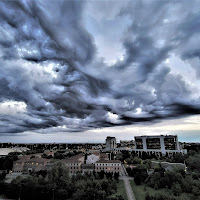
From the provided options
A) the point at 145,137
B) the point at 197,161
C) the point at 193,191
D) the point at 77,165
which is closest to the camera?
the point at 193,191

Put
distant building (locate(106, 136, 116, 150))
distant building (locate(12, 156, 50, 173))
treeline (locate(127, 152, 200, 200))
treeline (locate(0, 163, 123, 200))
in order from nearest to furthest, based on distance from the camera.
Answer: treeline (locate(127, 152, 200, 200))
treeline (locate(0, 163, 123, 200))
distant building (locate(12, 156, 50, 173))
distant building (locate(106, 136, 116, 150))

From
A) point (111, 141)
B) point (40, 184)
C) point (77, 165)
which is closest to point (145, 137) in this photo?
point (111, 141)

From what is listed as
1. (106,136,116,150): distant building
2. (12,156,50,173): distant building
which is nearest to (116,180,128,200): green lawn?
(12,156,50,173): distant building

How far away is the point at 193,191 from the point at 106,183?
28.2 m

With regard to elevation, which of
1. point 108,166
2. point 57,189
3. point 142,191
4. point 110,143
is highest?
point 110,143

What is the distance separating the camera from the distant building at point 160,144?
130650mm

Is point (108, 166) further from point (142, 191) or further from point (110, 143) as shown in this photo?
point (110, 143)

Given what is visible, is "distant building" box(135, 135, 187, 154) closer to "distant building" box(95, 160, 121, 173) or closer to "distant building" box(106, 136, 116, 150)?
"distant building" box(106, 136, 116, 150)

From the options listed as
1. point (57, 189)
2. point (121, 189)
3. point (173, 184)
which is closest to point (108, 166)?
point (121, 189)

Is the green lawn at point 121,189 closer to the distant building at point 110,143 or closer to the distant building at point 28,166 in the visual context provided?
the distant building at point 28,166

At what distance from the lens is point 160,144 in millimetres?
134250

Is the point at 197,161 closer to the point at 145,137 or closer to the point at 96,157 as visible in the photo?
the point at 96,157

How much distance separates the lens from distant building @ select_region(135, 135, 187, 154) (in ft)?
429

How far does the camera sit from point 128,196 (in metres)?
48.7
